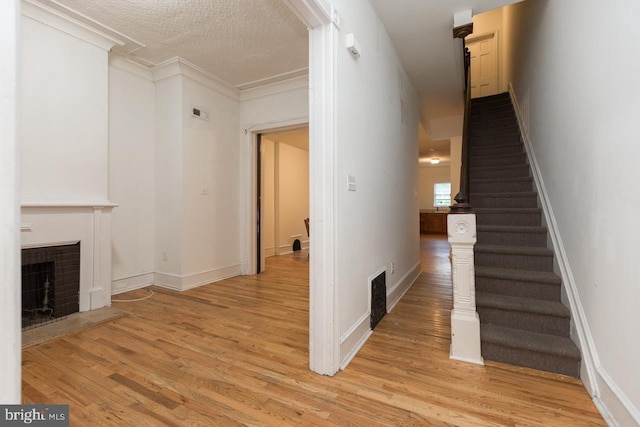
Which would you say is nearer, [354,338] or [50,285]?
[354,338]

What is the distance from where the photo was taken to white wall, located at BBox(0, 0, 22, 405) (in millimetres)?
574

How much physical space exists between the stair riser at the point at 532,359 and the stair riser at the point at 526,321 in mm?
247

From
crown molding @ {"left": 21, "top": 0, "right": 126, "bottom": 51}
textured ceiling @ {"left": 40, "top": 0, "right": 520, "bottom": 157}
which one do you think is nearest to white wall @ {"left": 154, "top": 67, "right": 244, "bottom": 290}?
textured ceiling @ {"left": 40, "top": 0, "right": 520, "bottom": 157}

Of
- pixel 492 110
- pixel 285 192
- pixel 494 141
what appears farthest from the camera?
pixel 285 192

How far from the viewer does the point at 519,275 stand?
2270 mm

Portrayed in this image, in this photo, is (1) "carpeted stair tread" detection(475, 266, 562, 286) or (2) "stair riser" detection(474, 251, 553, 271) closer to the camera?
(1) "carpeted stair tread" detection(475, 266, 562, 286)

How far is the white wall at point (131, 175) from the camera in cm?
333

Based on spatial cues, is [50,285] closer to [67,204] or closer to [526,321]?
[67,204]

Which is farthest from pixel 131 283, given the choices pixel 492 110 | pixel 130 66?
pixel 492 110

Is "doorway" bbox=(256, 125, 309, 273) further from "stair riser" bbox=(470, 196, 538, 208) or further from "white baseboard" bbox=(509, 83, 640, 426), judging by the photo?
"white baseboard" bbox=(509, 83, 640, 426)

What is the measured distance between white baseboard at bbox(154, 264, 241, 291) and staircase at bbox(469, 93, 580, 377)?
3.13 metres

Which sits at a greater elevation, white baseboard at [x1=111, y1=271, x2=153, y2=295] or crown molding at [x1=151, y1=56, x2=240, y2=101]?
crown molding at [x1=151, y1=56, x2=240, y2=101]

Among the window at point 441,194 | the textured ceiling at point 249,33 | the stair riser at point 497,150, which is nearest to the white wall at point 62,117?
the textured ceiling at point 249,33

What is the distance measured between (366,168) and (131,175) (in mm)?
2913
